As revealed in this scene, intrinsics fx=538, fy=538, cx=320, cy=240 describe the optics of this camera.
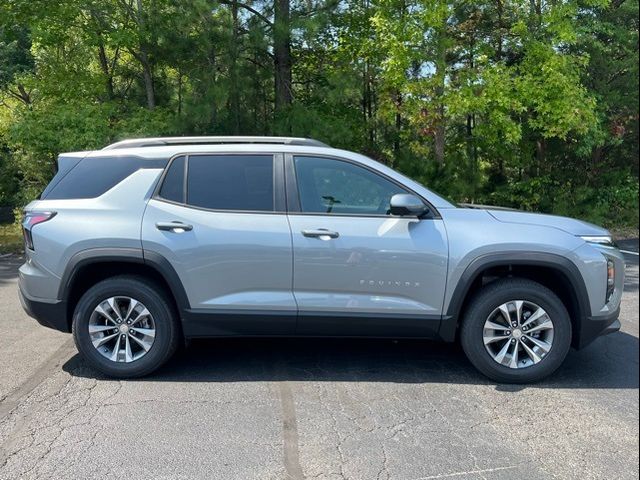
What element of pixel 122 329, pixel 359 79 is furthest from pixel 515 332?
pixel 359 79

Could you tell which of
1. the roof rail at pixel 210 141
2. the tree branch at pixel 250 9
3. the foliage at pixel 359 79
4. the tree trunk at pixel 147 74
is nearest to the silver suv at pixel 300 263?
the roof rail at pixel 210 141

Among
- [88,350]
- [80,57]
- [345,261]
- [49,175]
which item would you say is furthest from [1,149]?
[345,261]

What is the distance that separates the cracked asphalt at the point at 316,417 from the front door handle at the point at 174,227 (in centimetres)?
120

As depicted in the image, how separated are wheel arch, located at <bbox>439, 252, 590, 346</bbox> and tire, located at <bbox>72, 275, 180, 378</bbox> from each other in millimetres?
2209

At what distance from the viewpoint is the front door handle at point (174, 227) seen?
13.9 feet

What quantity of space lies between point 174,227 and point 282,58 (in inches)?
390

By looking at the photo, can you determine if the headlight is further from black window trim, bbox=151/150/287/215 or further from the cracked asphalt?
black window trim, bbox=151/150/287/215

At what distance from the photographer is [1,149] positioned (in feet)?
63.0

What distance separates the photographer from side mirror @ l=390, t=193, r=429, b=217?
4078 mm

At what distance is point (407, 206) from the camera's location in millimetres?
4086

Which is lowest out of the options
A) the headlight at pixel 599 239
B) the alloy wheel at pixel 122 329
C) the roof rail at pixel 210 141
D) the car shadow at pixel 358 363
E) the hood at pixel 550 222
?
the car shadow at pixel 358 363

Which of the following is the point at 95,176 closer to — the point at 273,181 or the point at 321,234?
the point at 273,181

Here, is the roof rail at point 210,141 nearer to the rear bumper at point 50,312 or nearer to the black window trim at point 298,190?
the black window trim at point 298,190

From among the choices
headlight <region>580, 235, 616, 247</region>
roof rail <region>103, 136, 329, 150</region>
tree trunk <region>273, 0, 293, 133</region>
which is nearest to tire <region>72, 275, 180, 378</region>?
roof rail <region>103, 136, 329, 150</region>
